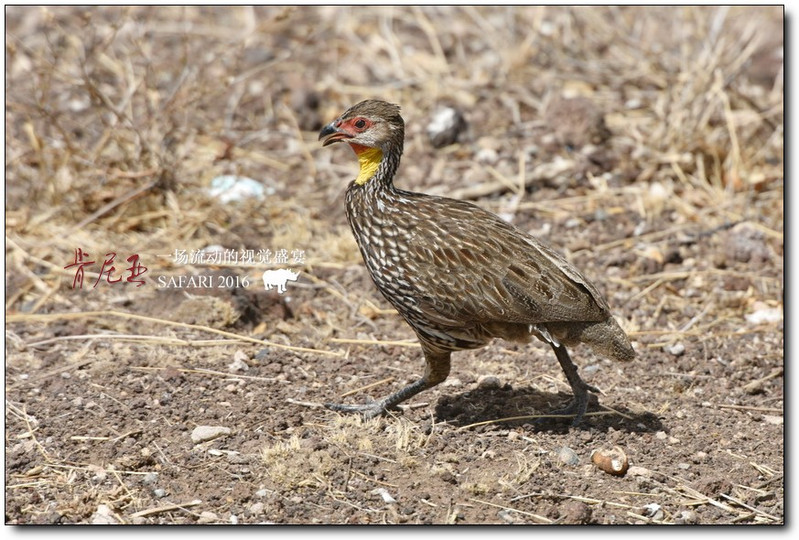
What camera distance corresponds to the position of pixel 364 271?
7414mm

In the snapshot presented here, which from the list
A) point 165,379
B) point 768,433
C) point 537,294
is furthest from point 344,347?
point 768,433

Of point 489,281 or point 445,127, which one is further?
point 445,127

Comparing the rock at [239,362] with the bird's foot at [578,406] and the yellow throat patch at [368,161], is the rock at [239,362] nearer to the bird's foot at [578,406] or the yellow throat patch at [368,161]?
the yellow throat patch at [368,161]

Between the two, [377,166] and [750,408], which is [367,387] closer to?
[377,166]

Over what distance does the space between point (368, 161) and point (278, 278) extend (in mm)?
1776

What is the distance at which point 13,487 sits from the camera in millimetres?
4871

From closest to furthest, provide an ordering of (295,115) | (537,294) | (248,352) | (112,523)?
1. (112,523)
2. (537,294)
3. (248,352)
4. (295,115)

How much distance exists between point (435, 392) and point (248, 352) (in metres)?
1.26

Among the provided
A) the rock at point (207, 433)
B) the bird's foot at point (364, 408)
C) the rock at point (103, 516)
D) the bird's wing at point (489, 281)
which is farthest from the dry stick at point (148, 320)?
the rock at point (103, 516)

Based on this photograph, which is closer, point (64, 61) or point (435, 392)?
point (435, 392)

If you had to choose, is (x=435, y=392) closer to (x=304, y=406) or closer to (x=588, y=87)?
(x=304, y=406)

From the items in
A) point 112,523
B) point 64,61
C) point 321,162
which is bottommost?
point 112,523

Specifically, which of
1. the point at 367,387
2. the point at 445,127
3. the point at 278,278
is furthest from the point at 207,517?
the point at 445,127

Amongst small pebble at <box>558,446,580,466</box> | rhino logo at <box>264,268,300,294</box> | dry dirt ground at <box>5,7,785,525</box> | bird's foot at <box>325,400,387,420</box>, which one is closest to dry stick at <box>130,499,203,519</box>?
dry dirt ground at <box>5,7,785,525</box>
